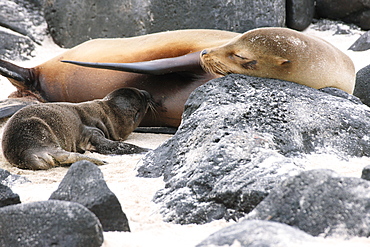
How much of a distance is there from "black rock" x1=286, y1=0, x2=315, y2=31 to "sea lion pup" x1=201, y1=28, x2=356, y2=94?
5893 millimetres

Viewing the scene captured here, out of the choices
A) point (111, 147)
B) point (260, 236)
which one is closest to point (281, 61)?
point (111, 147)

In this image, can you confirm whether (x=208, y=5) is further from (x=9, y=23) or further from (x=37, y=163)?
(x=37, y=163)

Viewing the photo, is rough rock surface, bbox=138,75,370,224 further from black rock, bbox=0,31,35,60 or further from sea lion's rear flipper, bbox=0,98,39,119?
black rock, bbox=0,31,35,60

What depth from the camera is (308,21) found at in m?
9.58

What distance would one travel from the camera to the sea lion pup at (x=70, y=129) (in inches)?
129

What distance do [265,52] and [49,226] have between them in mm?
2229

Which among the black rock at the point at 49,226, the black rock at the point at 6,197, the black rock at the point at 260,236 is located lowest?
the black rock at the point at 6,197

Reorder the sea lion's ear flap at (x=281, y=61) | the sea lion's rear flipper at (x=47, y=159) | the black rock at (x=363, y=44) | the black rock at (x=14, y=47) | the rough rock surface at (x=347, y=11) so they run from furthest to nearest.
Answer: the rough rock surface at (x=347, y=11)
the black rock at (x=363, y=44)
the black rock at (x=14, y=47)
the sea lion's ear flap at (x=281, y=61)
the sea lion's rear flipper at (x=47, y=159)

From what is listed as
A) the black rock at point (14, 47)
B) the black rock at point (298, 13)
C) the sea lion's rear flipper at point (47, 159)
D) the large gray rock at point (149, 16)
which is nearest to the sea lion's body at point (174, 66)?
the sea lion's rear flipper at point (47, 159)

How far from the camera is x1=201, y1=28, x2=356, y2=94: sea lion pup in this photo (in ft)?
11.1

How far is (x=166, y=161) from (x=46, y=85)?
312 cm

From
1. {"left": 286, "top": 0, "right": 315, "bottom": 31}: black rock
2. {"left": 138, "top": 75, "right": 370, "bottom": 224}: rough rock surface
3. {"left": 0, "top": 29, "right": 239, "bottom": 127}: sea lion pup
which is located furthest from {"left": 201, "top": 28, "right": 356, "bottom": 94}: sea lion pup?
{"left": 286, "top": 0, "right": 315, "bottom": 31}: black rock

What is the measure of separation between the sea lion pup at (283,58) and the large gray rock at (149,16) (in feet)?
14.9

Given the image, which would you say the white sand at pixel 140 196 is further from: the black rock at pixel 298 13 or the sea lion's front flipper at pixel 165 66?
the black rock at pixel 298 13
